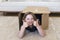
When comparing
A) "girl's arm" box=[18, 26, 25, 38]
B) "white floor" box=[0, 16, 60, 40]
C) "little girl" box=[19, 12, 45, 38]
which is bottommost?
"white floor" box=[0, 16, 60, 40]

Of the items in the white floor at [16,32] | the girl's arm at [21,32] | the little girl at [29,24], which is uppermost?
the little girl at [29,24]

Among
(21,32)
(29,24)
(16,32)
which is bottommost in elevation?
(16,32)

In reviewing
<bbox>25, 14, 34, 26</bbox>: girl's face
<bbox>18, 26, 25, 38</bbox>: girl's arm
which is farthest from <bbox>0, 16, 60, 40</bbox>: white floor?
<bbox>25, 14, 34, 26</bbox>: girl's face

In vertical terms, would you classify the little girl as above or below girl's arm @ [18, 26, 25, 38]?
above

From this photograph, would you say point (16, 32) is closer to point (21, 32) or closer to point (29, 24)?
point (21, 32)

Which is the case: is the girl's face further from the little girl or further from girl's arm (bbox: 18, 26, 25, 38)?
girl's arm (bbox: 18, 26, 25, 38)

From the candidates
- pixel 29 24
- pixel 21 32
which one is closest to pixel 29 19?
pixel 29 24

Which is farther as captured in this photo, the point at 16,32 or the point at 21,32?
the point at 16,32

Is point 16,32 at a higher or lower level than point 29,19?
lower

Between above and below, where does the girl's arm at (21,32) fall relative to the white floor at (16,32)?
above

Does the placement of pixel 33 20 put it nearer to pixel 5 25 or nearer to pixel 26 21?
pixel 26 21

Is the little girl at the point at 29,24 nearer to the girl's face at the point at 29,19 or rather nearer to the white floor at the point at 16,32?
the girl's face at the point at 29,19

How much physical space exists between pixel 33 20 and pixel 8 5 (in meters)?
1.53

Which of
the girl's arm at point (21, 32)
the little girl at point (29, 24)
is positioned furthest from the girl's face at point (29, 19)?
the girl's arm at point (21, 32)
